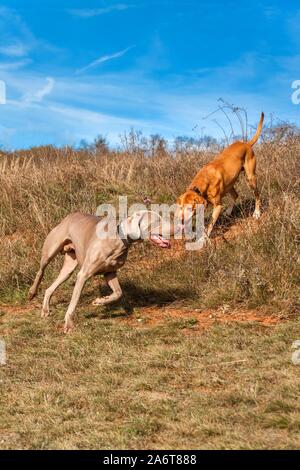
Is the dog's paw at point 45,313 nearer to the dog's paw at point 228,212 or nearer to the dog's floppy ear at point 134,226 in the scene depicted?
the dog's floppy ear at point 134,226

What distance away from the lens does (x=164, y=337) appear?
6438 mm

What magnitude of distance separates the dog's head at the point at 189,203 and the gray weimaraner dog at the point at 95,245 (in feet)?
6.42

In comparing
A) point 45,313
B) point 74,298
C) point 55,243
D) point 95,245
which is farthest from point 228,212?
point 74,298

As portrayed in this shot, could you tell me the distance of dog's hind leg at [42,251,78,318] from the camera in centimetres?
779

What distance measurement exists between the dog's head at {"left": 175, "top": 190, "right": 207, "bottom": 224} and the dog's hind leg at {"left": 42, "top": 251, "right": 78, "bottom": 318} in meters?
1.82

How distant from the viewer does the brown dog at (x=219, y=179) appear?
990cm

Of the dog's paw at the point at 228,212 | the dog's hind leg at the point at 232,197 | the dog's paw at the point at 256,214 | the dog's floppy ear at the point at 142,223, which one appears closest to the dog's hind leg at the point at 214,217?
the dog's paw at the point at 256,214

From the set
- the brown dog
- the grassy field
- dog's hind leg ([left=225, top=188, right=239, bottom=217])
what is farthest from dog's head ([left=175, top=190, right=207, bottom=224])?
dog's hind leg ([left=225, top=188, right=239, bottom=217])

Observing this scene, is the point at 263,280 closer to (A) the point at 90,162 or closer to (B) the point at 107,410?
(B) the point at 107,410

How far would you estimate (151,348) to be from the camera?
236 inches

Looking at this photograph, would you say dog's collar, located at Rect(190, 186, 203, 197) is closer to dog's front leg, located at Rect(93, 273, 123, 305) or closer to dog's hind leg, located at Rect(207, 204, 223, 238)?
dog's hind leg, located at Rect(207, 204, 223, 238)

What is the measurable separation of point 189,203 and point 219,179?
3.31 ft
